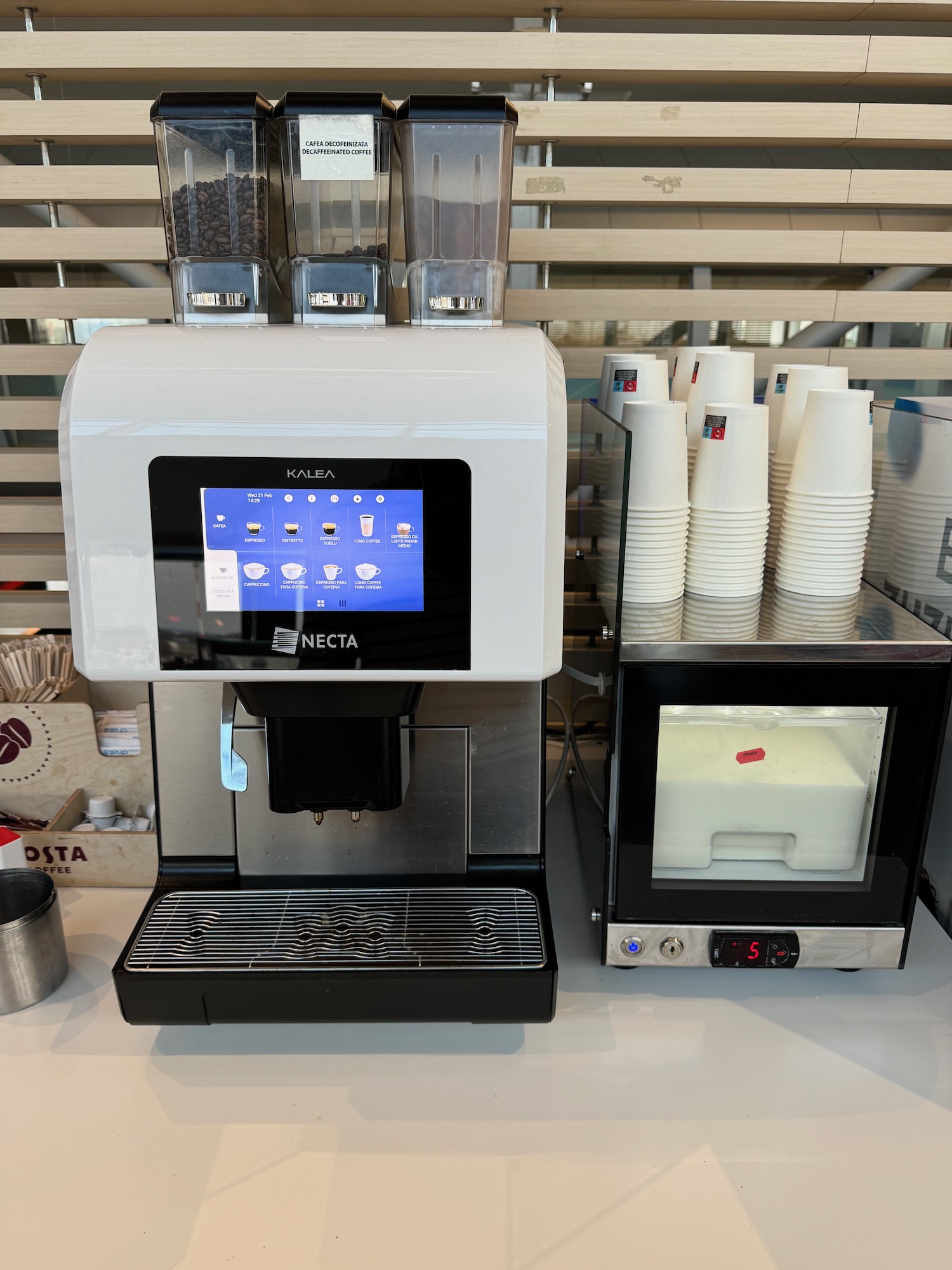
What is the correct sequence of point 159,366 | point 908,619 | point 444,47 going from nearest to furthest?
1. point 159,366
2. point 908,619
3. point 444,47

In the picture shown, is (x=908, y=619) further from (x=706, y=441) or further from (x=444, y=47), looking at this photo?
(x=444, y=47)

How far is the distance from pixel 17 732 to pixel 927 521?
1202mm

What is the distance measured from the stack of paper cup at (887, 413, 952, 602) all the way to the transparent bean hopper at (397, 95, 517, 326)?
565 millimetres

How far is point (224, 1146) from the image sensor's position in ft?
2.92

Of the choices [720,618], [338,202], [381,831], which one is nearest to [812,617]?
[720,618]

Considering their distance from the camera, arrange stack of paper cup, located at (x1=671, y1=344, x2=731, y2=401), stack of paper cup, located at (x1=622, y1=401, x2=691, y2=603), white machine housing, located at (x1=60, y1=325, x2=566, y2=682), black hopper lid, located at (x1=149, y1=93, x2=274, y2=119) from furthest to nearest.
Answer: stack of paper cup, located at (x1=671, y1=344, x2=731, y2=401), stack of paper cup, located at (x1=622, y1=401, x2=691, y2=603), black hopper lid, located at (x1=149, y1=93, x2=274, y2=119), white machine housing, located at (x1=60, y1=325, x2=566, y2=682)

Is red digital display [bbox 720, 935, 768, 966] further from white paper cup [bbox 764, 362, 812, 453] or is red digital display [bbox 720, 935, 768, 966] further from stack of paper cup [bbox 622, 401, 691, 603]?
white paper cup [bbox 764, 362, 812, 453]

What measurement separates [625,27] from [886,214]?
1.58 ft

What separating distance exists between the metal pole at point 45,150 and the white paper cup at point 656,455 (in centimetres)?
93

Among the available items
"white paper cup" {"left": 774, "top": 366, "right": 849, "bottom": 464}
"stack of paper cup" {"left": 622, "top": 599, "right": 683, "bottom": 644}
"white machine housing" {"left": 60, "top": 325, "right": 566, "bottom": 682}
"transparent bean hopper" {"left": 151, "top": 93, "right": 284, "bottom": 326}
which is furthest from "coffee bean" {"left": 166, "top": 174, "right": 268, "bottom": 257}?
"white paper cup" {"left": 774, "top": 366, "right": 849, "bottom": 464}

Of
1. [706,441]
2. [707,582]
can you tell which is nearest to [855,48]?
[706,441]

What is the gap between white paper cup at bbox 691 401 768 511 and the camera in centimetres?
102

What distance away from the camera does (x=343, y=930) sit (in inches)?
39.7

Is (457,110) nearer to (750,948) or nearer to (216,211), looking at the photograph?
(216,211)
